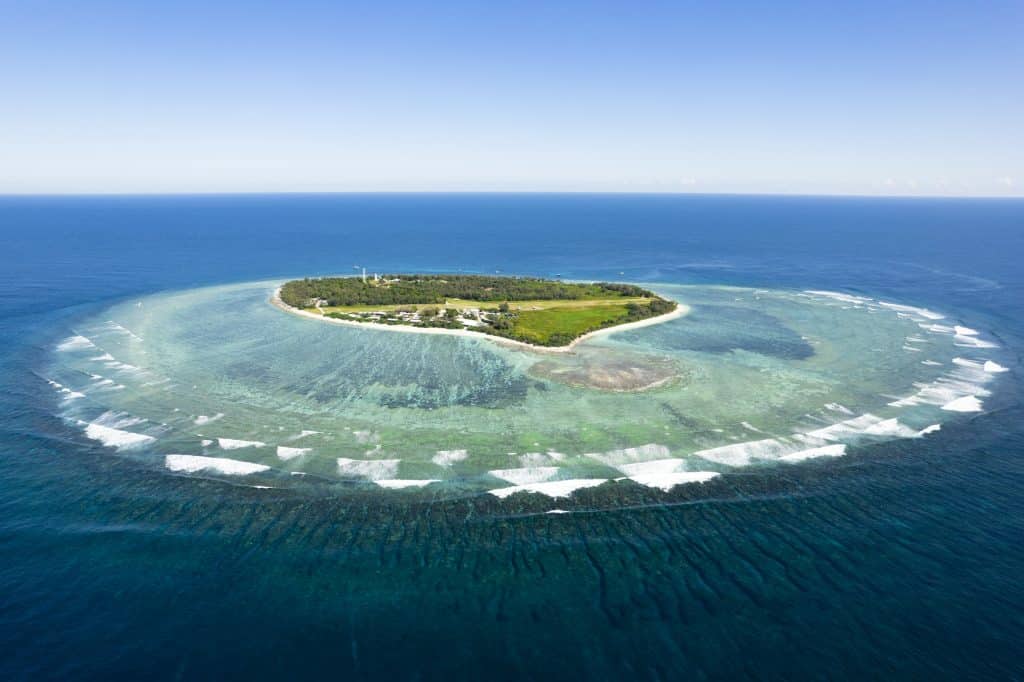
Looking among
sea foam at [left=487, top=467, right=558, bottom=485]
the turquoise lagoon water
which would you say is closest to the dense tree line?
the turquoise lagoon water

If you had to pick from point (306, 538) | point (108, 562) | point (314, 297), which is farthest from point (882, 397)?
point (314, 297)

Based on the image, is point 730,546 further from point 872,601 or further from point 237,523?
point 237,523

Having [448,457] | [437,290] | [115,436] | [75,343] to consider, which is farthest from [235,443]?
[437,290]

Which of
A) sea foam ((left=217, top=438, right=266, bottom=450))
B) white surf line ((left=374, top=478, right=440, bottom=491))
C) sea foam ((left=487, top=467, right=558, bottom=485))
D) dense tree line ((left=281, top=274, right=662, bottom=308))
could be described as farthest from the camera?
dense tree line ((left=281, top=274, right=662, bottom=308))

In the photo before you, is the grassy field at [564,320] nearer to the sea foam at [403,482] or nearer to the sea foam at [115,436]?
the sea foam at [403,482]

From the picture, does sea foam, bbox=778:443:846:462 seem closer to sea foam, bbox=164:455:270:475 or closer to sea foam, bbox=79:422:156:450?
sea foam, bbox=164:455:270:475

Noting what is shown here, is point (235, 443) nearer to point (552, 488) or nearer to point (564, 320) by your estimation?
point (552, 488)

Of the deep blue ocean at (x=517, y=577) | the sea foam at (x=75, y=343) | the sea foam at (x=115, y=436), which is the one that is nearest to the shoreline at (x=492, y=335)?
the sea foam at (x=75, y=343)
